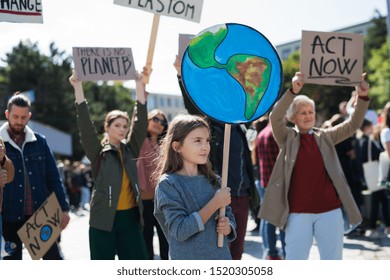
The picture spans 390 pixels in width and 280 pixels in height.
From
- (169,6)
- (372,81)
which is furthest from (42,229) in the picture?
(372,81)

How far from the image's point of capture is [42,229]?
5.34 metres

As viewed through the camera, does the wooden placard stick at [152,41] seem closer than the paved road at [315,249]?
Yes

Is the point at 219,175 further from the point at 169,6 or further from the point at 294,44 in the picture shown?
the point at 294,44

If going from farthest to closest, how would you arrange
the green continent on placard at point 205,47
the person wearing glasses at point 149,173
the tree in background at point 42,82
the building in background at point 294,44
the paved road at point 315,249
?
the building in background at point 294,44, the tree in background at point 42,82, the paved road at point 315,249, the person wearing glasses at point 149,173, the green continent on placard at point 205,47

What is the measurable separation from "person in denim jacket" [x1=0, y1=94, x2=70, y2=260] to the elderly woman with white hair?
1910 millimetres

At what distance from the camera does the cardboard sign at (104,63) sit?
5.63m

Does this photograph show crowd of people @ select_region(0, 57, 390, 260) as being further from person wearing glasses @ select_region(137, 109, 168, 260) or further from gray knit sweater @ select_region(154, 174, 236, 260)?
gray knit sweater @ select_region(154, 174, 236, 260)

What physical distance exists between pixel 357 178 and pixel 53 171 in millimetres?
5468

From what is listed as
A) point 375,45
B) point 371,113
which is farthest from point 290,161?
point 375,45

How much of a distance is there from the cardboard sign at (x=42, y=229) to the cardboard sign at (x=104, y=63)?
3.72 feet

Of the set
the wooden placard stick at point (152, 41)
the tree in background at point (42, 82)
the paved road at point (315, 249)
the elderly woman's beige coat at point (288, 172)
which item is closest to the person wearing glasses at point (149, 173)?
the wooden placard stick at point (152, 41)

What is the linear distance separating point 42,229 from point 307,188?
2243mm

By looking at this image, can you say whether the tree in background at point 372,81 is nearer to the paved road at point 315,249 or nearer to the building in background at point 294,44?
the building in background at point 294,44

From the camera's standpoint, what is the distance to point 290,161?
5.27 m
